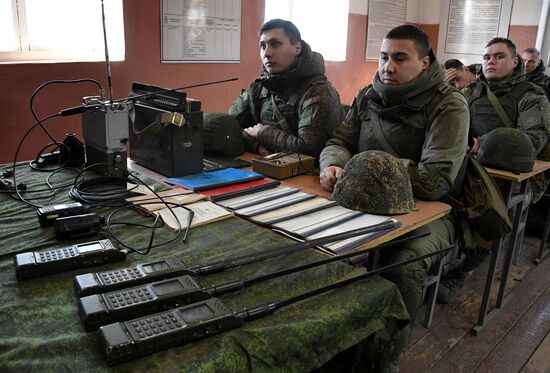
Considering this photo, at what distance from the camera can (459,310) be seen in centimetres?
239

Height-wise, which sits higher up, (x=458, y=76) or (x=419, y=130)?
(x=458, y=76)

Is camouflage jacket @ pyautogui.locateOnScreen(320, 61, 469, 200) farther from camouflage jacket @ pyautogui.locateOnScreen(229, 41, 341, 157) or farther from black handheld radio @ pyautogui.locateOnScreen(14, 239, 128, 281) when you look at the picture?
black handheld radio @ pyautogui.locateOnScreen(14, 239, 128, 281)

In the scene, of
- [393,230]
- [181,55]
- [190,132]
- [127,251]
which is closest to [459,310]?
[393,230]

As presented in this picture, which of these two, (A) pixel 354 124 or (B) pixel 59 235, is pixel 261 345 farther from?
(A) pixel 354 124

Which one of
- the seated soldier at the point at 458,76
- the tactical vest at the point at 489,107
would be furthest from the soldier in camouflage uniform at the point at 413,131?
the seated soldier at the point at 458,76

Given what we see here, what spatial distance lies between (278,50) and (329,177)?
0.96m

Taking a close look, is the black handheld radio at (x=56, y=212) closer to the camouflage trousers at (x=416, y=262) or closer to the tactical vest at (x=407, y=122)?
the camouflage trousers at (x=416, y=262)

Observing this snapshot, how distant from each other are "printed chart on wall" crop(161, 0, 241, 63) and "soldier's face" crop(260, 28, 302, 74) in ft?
3.45

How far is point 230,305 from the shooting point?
89 centimetres

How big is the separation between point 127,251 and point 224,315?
0.38m

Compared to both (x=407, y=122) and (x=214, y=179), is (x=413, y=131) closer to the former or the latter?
(x=407, y=122)

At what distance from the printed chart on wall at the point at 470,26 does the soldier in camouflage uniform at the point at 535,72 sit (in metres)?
1.19

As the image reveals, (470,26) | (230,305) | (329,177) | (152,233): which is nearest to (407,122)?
(329,177)

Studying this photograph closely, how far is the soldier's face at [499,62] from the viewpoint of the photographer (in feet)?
10.2
